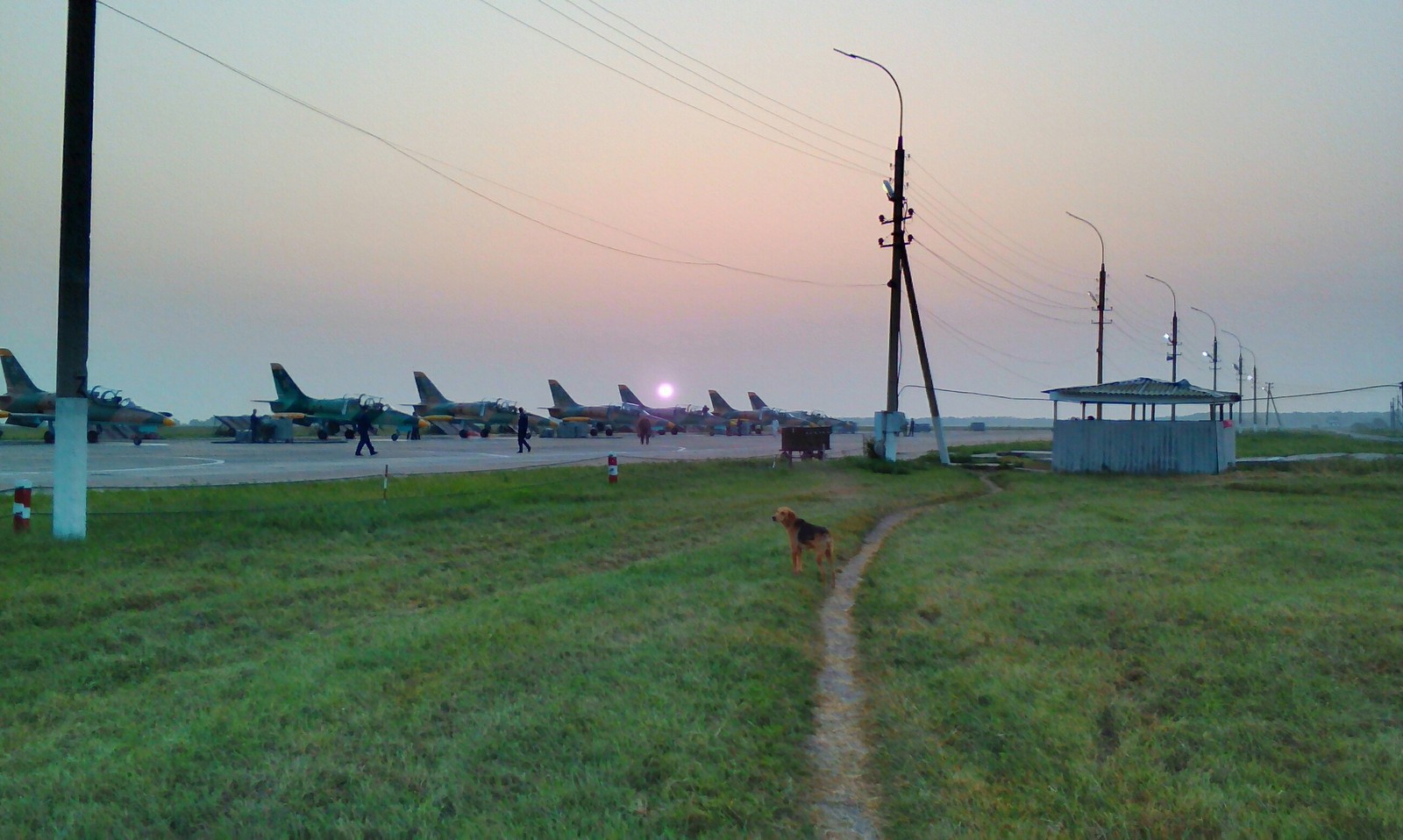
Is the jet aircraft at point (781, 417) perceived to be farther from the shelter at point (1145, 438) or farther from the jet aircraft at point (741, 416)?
the shelter at point (1145, 438)

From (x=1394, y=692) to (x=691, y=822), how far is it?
5.14m

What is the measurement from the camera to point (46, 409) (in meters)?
36.9

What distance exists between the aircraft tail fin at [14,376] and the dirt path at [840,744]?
40.7 m

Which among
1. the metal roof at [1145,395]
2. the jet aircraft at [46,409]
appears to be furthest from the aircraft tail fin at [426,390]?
the metal roof at [1145,395]

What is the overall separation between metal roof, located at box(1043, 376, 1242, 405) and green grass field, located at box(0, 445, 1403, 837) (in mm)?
17828

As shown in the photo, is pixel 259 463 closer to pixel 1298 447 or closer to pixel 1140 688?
pixel 1140 688

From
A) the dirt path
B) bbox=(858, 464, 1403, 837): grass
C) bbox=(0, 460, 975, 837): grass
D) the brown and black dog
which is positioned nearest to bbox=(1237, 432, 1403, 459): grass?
bbox=(858, 464, 1403, 837): grass

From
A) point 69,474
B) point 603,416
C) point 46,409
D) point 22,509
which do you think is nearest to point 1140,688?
point 69,474

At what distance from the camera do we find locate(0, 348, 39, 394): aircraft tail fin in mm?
37875

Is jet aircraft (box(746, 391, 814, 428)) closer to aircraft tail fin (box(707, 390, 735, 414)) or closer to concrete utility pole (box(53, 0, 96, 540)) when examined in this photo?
aircraft tail fin (box(707, 390, 735, 414))

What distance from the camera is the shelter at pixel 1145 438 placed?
30.4 meters

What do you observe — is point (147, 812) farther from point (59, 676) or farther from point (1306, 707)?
point (1306, 707)

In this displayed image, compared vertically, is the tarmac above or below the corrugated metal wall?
below

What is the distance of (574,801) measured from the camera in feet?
15.1
